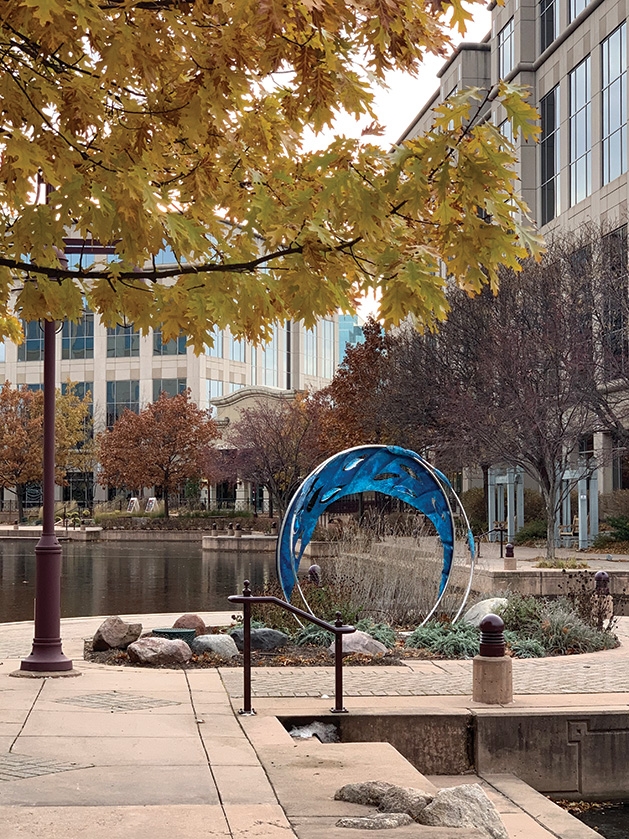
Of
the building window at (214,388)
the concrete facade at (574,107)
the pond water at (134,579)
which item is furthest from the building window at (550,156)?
the building window at (214,388)

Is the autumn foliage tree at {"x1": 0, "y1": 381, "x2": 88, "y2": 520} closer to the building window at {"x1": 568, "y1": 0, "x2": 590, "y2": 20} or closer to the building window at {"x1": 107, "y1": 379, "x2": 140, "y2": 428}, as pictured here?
the building window at {"x1": 107, "y1": 379, "x2": 140, "y2": 428}

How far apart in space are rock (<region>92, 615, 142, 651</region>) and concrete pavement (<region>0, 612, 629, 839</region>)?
69cm

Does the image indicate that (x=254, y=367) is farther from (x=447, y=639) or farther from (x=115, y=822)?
(x=115, y=822)

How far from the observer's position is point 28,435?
7719 centimetres

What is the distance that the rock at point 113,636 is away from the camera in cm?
1421

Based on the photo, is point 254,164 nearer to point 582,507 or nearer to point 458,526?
point 582,507

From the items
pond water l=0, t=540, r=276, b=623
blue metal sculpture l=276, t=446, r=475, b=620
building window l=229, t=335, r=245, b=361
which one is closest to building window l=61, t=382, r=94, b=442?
building window l=229, t=335, r=245, b=361

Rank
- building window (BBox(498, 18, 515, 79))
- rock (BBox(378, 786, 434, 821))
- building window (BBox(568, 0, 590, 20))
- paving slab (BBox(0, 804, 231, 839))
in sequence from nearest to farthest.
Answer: paving slab (BBox(0, 804, 231, 839)) < rock (BBox(378, 786, 434, 821)) < building window (BBox(568, 0, 590, 20)) < building window (BBox(498, 18, 515, 79))

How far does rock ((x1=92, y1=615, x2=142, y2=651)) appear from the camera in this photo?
14.2m

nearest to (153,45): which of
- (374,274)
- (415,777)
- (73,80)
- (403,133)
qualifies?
(73,80)

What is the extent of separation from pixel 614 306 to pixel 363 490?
23.3m

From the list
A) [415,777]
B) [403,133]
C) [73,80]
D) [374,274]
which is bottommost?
[415,777]

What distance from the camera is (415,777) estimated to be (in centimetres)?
758

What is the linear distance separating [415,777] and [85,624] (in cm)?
1108
